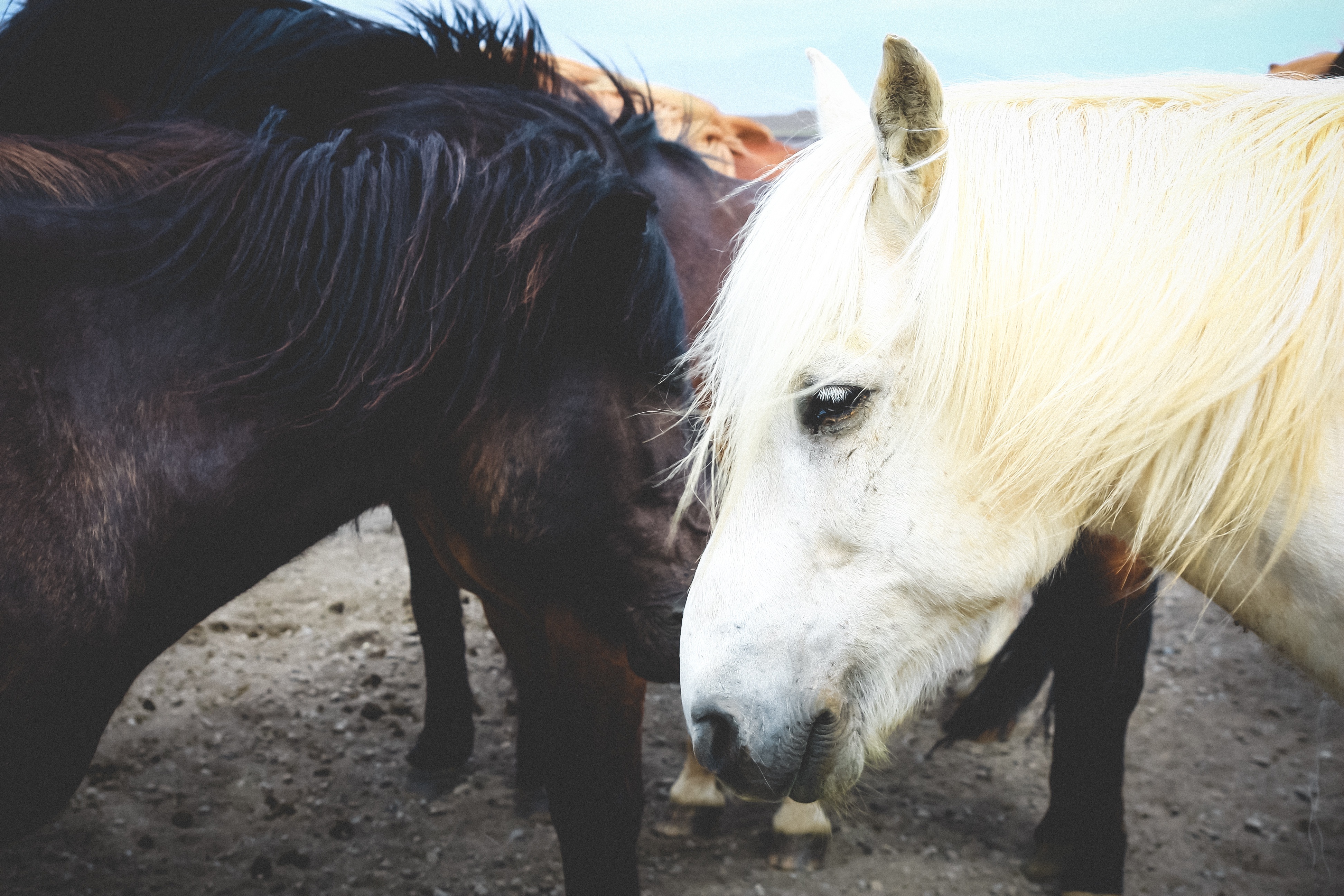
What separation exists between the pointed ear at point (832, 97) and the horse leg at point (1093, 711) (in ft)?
4.48

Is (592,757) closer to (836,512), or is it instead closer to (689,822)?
(836,512)

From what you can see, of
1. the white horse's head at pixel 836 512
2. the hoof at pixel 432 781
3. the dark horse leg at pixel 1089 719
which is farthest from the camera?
the hoof at pixel 432 781

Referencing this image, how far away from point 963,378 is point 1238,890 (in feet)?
7.29

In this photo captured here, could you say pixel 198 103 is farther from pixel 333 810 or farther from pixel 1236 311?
pixel 333 810

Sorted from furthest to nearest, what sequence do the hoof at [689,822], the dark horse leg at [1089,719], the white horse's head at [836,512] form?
the hoof at [689,822] < the dark horse leg at [1089,719] < the white horse's head at [836,512]

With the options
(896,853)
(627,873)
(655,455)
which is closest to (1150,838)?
(896,853)

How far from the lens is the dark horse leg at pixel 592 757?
1.67 meters

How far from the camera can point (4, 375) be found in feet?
3.56

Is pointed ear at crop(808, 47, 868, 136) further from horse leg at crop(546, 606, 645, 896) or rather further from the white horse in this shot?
horse leg at crop(546, 606, 645, 896)

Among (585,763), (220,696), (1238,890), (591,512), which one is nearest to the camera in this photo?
(591,512)

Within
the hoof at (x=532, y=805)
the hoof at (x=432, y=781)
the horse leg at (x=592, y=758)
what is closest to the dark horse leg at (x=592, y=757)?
the horse leg at (x=592, y=758)

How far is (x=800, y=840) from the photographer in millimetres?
2393

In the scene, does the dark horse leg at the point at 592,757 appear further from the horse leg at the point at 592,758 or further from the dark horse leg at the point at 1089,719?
the dark horse leg at the point at 1089,719

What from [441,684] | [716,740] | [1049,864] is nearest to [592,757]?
[716,740]
